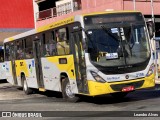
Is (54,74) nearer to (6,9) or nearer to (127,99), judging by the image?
(127,99)

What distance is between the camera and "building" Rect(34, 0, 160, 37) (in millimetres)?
27734

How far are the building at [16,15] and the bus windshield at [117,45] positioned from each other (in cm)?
3076

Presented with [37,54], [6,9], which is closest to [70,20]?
[37,54]

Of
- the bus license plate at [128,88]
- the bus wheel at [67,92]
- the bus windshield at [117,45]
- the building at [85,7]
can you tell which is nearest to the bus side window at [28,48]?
the bus wheel at [67,92]

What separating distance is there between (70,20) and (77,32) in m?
0.69

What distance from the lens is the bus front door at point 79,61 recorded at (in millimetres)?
13209

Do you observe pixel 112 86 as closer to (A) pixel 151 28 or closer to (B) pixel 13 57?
(A) pixel 151 28

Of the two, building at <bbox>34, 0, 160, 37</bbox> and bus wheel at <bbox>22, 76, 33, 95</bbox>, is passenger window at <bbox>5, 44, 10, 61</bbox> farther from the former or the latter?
building at <bbox>34, 0, 160, 37</bbox>

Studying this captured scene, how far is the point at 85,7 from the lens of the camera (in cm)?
3173

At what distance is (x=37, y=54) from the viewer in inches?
683

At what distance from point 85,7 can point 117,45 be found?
62.2ft

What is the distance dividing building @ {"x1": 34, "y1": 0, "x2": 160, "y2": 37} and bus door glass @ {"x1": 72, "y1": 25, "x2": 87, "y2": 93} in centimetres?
1392

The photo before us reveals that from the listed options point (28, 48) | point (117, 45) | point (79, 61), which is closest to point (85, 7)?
point (28, 48)

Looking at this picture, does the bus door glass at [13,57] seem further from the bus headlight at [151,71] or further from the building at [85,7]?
the bus headlight at [151,71]
